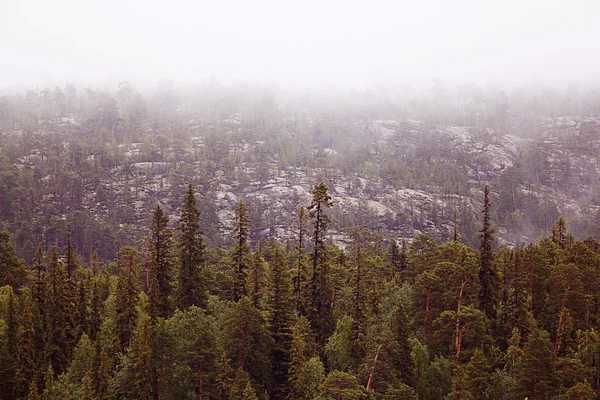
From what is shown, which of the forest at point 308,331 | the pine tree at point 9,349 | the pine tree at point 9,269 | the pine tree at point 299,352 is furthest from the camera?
the pine tree at point 9,269

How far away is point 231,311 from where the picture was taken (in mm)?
43625

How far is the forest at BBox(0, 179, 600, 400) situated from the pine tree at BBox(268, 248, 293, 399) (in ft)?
0.45

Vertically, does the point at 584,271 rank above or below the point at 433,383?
above

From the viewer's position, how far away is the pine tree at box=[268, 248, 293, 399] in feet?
149

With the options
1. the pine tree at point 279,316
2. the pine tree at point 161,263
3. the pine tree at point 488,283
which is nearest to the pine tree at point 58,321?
the pine tree at point 161,263

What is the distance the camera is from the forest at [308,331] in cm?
3566

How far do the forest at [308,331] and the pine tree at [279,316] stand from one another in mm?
137

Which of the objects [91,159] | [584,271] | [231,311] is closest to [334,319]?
[231,311]

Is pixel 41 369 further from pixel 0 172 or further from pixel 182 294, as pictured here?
pixel 0 172

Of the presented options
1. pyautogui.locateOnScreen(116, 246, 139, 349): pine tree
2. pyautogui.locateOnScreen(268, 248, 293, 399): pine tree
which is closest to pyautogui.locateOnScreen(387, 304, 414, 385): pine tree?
pyautogui.locateOnScreen(268, 248, 293, 399): pine tree

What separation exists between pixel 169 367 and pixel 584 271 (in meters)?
41.5

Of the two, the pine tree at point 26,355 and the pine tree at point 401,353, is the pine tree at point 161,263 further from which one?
the pine tree at point 401,353

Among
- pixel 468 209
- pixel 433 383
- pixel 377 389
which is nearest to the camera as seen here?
pixel 377 389

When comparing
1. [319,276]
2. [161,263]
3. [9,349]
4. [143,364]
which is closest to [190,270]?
[161,263]
